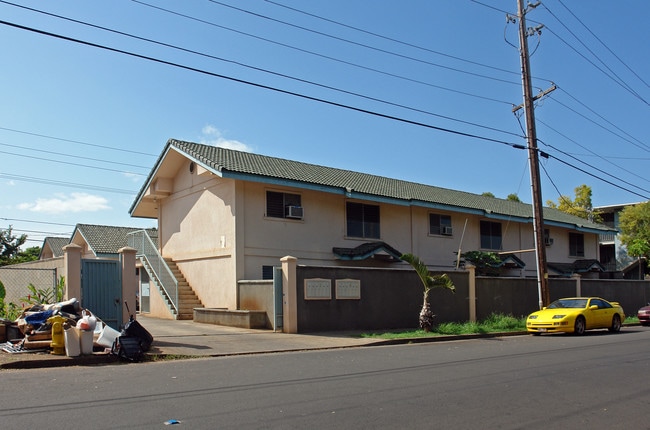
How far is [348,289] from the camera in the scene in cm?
1955

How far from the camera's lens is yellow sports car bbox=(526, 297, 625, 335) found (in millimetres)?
19548

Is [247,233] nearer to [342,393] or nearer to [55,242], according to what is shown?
[342,393]

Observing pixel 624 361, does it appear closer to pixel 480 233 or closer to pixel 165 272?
pixel 165 272

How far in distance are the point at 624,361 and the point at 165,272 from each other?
677 inches

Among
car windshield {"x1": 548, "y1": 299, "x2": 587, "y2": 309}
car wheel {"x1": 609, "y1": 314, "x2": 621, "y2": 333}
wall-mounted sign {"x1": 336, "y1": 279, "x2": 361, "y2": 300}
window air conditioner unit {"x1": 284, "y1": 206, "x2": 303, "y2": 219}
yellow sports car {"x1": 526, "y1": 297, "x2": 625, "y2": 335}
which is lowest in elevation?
car wheel {"x1": 609, "y1": 314, "x2": 621, "y2": 333}

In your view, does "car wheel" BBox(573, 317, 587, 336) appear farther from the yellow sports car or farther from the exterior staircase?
the exterior staircase

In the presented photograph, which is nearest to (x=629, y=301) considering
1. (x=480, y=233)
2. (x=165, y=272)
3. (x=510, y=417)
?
(x=480, y=233)

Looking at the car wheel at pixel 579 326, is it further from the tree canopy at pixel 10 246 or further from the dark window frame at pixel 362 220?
the tree canopy at pixel 10 246

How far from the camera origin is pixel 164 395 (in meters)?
8.26

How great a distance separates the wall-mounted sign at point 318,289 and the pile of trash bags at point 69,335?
6.48 meters

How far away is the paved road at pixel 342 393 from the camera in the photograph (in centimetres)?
690

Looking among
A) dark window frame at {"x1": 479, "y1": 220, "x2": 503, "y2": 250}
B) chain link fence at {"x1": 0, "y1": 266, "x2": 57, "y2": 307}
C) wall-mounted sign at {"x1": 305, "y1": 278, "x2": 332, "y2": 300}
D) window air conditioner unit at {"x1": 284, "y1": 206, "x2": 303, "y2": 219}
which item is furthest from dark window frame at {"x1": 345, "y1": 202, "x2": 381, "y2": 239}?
chain link fence at {"x1": 0, "y1": 266, "x2": 57, "y2": 307}

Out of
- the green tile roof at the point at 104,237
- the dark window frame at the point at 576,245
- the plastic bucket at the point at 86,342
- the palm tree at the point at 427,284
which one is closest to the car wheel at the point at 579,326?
the palm tree at the point at 427,284

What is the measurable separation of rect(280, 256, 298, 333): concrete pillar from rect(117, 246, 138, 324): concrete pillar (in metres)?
4.50
